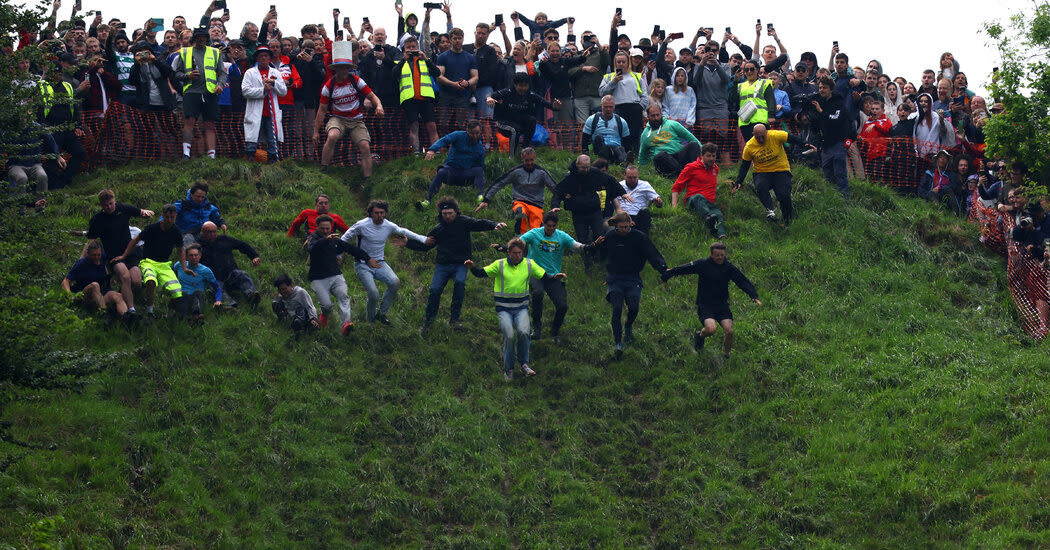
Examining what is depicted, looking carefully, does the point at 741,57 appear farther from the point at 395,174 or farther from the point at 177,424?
the point at 177,424

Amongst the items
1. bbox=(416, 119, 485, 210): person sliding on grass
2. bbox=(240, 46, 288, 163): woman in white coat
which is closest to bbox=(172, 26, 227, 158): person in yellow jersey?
bbox=(240, 46, 288, 163): woman in white coat

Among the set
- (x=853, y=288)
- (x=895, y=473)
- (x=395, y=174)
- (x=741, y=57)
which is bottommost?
(x=895, y=473)

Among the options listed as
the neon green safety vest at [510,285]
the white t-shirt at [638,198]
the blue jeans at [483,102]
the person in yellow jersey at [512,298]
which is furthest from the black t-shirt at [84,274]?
the blue jeans at [483,102]

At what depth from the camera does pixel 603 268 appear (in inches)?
760

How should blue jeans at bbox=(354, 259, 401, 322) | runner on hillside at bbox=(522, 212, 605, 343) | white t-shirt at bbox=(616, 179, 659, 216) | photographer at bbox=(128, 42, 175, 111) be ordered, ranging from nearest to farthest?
runner on hillside at bbox=(522, 212, 605, 343), blue jeans at bbox=(354, 259, 401, 322), white t-shirt at bbox=(616, 179, 659, 216), photographer at bbox=(128, 42, 175, 111)

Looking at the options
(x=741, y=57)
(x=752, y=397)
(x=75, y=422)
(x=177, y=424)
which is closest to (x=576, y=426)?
(x=752, y=397)

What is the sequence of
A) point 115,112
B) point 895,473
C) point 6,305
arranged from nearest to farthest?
point 6,305 < point 895,473 < point 115,112

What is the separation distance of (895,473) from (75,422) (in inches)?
409

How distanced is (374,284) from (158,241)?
3.22 metres

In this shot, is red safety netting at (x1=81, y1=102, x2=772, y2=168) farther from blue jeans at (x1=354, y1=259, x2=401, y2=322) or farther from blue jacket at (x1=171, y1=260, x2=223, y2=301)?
blue jeans at (x1=354, y1=259, x2=401, y2=322)

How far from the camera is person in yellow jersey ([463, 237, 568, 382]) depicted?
1600 centimetres

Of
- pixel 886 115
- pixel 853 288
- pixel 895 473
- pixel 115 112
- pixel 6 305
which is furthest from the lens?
pixel 886 115

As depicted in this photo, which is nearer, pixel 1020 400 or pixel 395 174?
pixel 1020 400

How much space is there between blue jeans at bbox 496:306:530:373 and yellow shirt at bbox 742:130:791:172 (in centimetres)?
646
